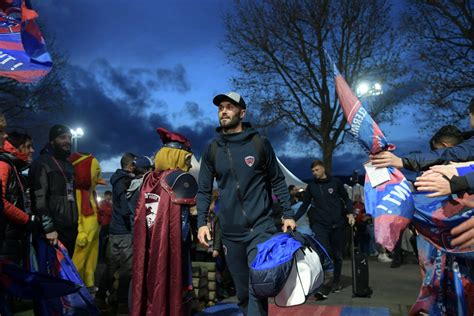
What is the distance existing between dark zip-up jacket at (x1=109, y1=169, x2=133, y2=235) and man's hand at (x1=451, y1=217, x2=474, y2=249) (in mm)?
4093

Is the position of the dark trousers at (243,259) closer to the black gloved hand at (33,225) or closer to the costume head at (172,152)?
the costume head at (172,152)

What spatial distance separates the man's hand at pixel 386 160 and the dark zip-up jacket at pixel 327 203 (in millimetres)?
5253

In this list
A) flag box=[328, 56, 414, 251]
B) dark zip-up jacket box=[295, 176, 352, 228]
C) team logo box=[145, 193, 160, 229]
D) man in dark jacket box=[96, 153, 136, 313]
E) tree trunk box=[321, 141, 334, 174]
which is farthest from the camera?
tree trunk box=[321, 141, 334, 174]

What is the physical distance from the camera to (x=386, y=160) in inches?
113

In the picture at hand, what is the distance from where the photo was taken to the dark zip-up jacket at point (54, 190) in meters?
4.83

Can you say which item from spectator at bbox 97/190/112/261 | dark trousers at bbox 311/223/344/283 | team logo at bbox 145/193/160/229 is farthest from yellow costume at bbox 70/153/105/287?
spectator at bbox 97/190/112/261

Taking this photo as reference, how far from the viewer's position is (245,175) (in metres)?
3.94

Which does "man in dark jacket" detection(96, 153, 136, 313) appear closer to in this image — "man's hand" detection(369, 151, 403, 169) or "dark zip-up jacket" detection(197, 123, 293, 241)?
"dark zip-up jacket" detection(197, 123, 293, 241)

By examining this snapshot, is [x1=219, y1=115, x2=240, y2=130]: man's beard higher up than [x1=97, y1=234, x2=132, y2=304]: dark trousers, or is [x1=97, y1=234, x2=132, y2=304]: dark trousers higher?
[x1=219, y1=115, x2=240, y2=130]: man's beard

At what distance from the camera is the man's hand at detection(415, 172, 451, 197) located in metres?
2.67

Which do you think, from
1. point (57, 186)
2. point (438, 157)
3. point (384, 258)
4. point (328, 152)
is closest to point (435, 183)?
point (438, 157)

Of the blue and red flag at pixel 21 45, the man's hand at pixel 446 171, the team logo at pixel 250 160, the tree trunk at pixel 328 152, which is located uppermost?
the tree trunk at pixel 328 152

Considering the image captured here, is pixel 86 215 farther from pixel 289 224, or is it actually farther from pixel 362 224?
pixel 362 224

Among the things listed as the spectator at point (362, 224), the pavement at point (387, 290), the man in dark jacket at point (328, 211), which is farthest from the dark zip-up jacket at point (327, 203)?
the spectator at point (362, 224)
